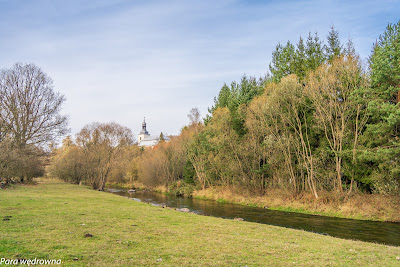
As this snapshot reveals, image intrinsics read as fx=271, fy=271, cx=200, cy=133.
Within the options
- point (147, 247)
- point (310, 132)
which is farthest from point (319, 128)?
point (147, 247)

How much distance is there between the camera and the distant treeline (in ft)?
79.7

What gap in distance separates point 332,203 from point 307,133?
8783 millimetres

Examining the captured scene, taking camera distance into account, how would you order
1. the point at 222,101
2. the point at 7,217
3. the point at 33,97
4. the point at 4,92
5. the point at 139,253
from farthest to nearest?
the point at 222,101, the point at 33,97, the point at 4,92, the point at 7,217, the point at 139,253

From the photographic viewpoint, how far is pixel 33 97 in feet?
132

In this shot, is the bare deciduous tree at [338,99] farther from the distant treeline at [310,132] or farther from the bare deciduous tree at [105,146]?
the bare deciduous tree at [105,146]

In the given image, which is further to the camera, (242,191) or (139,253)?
(242,191)

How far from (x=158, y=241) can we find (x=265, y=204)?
26950 mm

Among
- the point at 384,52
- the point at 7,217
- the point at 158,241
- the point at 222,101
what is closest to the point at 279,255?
the point at 158,241

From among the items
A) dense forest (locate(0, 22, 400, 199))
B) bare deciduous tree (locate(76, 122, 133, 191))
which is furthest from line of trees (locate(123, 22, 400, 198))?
bare deciduous tree (locate(76, 122, 133, 191))

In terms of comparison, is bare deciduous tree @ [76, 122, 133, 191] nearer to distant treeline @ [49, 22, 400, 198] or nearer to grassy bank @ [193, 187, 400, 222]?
distant treeline @ [49, 22, 400, 198]

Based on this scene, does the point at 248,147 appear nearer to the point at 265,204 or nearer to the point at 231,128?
the point at 231,128

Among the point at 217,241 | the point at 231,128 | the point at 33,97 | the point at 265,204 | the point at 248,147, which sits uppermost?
the point at 33,97

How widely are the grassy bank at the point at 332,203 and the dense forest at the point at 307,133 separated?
953 mm

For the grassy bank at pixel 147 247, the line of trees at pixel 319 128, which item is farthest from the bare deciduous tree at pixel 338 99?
the grassy bank at pixel 147 247
